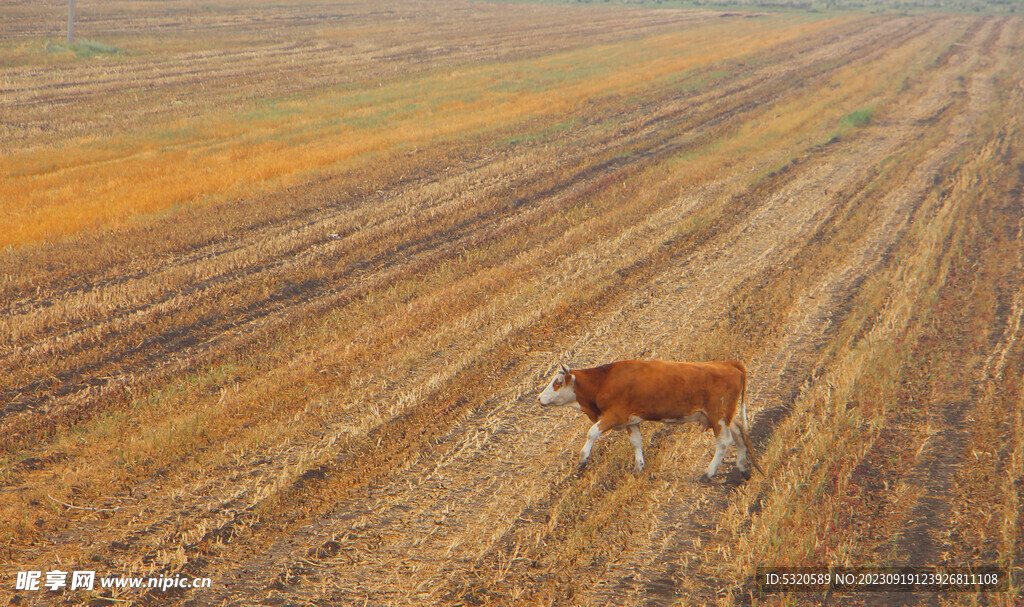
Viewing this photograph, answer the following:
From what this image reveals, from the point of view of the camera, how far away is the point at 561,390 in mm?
7785

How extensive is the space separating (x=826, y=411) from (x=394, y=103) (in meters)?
21.9

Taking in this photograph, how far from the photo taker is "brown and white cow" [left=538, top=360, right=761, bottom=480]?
7633 mm

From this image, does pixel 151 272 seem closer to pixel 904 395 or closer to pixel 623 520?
pixel 623 520

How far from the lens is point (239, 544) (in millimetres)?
6660

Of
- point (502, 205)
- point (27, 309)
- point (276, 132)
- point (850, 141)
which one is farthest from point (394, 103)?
point (27, 309)

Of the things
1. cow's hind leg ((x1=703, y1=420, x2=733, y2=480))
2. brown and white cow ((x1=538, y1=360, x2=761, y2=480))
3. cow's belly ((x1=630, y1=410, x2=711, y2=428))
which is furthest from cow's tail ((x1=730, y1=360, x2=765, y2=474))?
cow's belly ((x1=630, y1=410, x2=711, y2=428))

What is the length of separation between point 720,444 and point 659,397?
2.79 feet

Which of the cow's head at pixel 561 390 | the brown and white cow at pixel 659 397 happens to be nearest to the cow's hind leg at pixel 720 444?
the brown and white cow at pixel 659 397

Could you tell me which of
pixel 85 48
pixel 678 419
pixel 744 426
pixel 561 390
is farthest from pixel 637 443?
pixel 85 48

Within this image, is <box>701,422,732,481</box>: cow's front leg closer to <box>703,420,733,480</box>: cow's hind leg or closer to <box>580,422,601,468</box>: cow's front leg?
<box>703,420,733,480</box>: cow's hind leg

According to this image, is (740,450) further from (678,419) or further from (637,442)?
(637,442)

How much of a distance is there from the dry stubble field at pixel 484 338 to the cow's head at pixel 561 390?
28.1 inches

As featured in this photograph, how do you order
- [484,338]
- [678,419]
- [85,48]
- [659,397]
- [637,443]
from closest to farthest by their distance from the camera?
[659,397] → [678,419] → [637,443] → [484,338] → [85,48]

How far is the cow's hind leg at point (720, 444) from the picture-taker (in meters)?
7.79
